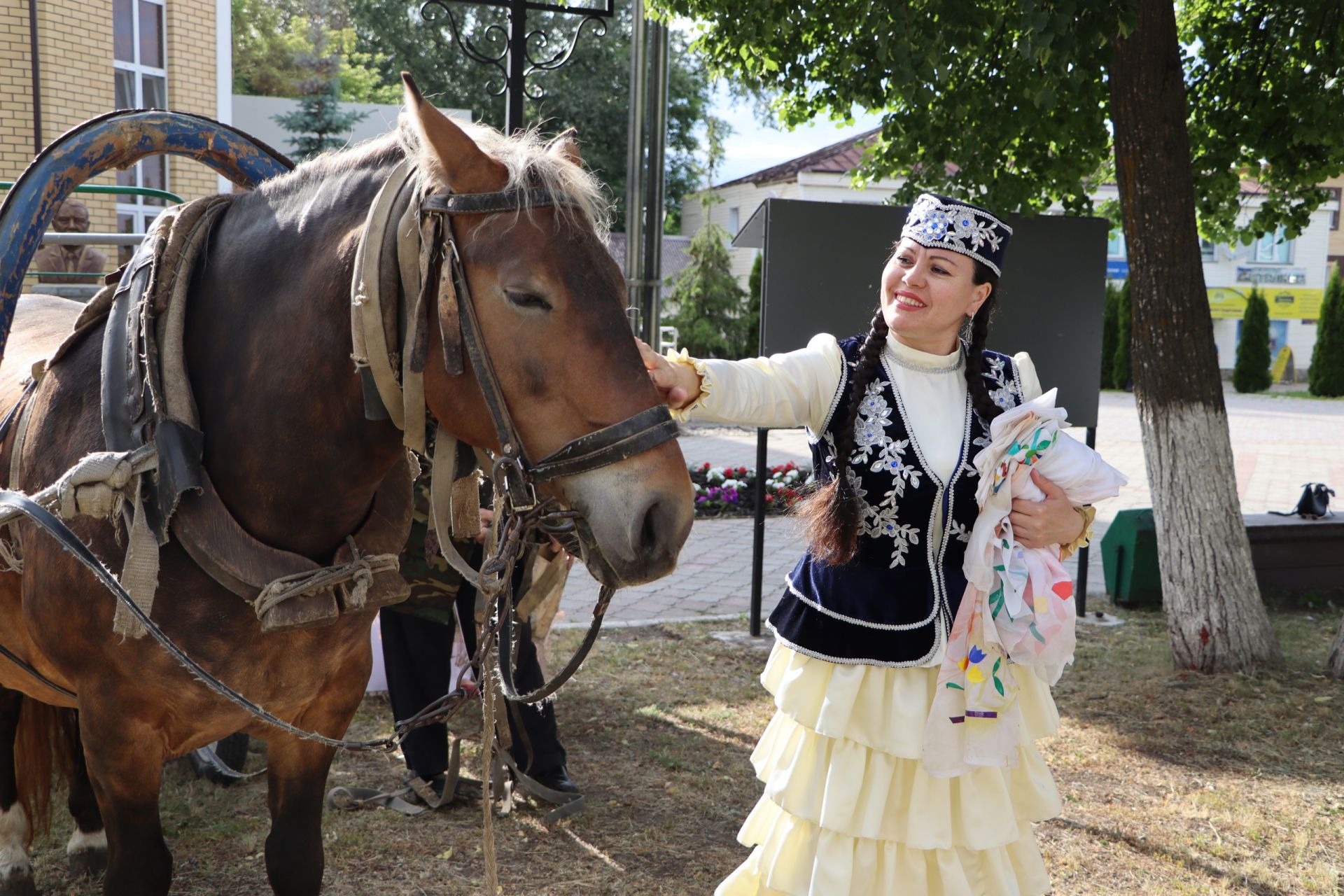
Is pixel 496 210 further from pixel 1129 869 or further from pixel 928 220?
pixel 1129 869

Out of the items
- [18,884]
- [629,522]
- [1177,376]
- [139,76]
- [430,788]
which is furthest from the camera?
[139,76]

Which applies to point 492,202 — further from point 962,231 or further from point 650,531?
point 962,231

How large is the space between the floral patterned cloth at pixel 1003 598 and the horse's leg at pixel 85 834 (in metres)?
2.55

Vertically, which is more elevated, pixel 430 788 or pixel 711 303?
pixel 711 303

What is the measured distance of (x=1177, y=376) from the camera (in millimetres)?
5414

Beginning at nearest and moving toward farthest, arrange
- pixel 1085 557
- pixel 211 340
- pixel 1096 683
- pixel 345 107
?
pixel 211 340
pixel 1096 683
pixel 1085 557
pixel 345 107

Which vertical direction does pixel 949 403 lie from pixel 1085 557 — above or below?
above

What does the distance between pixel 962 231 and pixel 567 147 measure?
3.42 feet

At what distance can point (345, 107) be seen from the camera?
76.4 feet

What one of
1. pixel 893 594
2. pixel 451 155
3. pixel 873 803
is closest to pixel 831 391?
pixel 893 594

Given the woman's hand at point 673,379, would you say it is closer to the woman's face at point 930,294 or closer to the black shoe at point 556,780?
the woman's face at point 930,294

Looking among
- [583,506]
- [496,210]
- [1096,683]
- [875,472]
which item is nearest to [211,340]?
[496,210]

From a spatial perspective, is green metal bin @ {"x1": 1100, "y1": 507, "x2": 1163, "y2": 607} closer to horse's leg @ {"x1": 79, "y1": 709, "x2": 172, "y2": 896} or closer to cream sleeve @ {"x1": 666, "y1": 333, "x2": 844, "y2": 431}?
cream sleeve @ {"x1": 666, "y1": 333, "x2": 844, "y2": 431}

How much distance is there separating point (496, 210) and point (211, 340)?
0.72 metres
